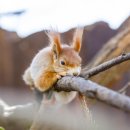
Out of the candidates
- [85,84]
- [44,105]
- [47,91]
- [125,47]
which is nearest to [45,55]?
[47,91]

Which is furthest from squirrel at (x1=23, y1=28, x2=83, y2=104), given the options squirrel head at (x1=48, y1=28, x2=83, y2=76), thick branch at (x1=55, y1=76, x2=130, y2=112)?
thick branch at (x1=55, y1=76, x2=130, y2=112)

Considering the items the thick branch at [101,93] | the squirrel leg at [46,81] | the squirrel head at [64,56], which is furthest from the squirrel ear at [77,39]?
the thick branch at [101,93]

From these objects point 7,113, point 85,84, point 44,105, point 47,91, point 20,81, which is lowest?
point 20,81

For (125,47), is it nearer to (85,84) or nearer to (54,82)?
(54,82)

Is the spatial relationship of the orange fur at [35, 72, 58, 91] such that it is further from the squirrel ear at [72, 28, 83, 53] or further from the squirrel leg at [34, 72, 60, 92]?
the squirrel ear at [72, 28, 83, 53]

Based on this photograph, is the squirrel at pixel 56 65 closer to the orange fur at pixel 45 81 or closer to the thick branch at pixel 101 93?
the orange fur at pixel 45 81

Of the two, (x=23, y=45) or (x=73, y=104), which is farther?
(x=23, y=45)

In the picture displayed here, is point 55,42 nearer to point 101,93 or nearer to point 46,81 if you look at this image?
point 46,81

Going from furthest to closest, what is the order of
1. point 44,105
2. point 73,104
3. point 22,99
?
point 22,99, point 73,104, point 44,105
